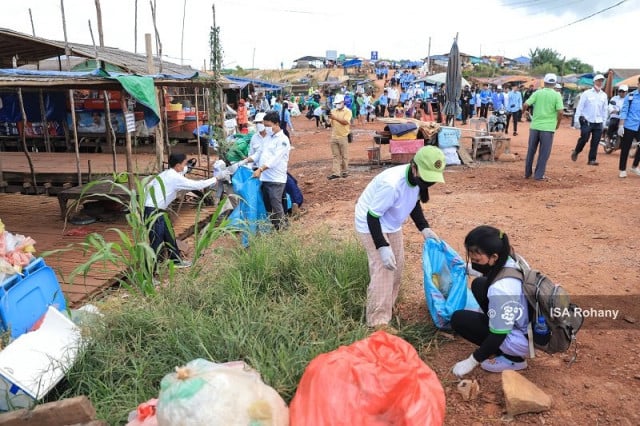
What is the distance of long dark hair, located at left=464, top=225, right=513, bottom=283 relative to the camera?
103 inches

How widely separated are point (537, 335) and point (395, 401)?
3.65 ft

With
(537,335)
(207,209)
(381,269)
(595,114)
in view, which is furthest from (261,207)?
(595,114)

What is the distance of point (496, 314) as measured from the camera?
2.58 meters

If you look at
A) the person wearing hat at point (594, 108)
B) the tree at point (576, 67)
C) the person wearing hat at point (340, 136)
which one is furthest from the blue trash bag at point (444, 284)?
the tree at point (576, 67)

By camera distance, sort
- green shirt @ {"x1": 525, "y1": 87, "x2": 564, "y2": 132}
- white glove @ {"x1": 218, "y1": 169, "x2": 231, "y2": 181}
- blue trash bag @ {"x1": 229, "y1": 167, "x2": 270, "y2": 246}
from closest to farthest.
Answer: blue trash bag @ {"x1": 229, "y1": 167, "x2": 270, "y2": 246} < white glove @ {"x1": 218, "y1": 169, "x2": 231, "y2": 181} < green shirt @ {"x1": 525, "y1": 87, "x2": 564, "y2": 132}

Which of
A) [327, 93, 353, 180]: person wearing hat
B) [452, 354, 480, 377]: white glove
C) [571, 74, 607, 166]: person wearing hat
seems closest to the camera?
[452, 354, 480, 377]: white glove

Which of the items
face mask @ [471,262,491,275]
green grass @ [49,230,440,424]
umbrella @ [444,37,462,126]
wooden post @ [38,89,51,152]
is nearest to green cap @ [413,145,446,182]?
face mask @ [471,262,491,275]

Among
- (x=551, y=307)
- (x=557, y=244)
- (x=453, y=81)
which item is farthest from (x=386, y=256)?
(x=453, y=81)

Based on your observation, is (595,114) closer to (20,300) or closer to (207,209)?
(207,209)

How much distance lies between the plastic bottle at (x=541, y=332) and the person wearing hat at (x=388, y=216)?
80 cm

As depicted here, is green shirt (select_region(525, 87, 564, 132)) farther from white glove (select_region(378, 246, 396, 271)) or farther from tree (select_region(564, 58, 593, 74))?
tree (select_region(564, 58, 593, 74))

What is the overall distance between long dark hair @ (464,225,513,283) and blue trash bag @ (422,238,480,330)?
1.53 ft

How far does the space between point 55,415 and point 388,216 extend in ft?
6.92

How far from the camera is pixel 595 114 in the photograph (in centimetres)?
820
